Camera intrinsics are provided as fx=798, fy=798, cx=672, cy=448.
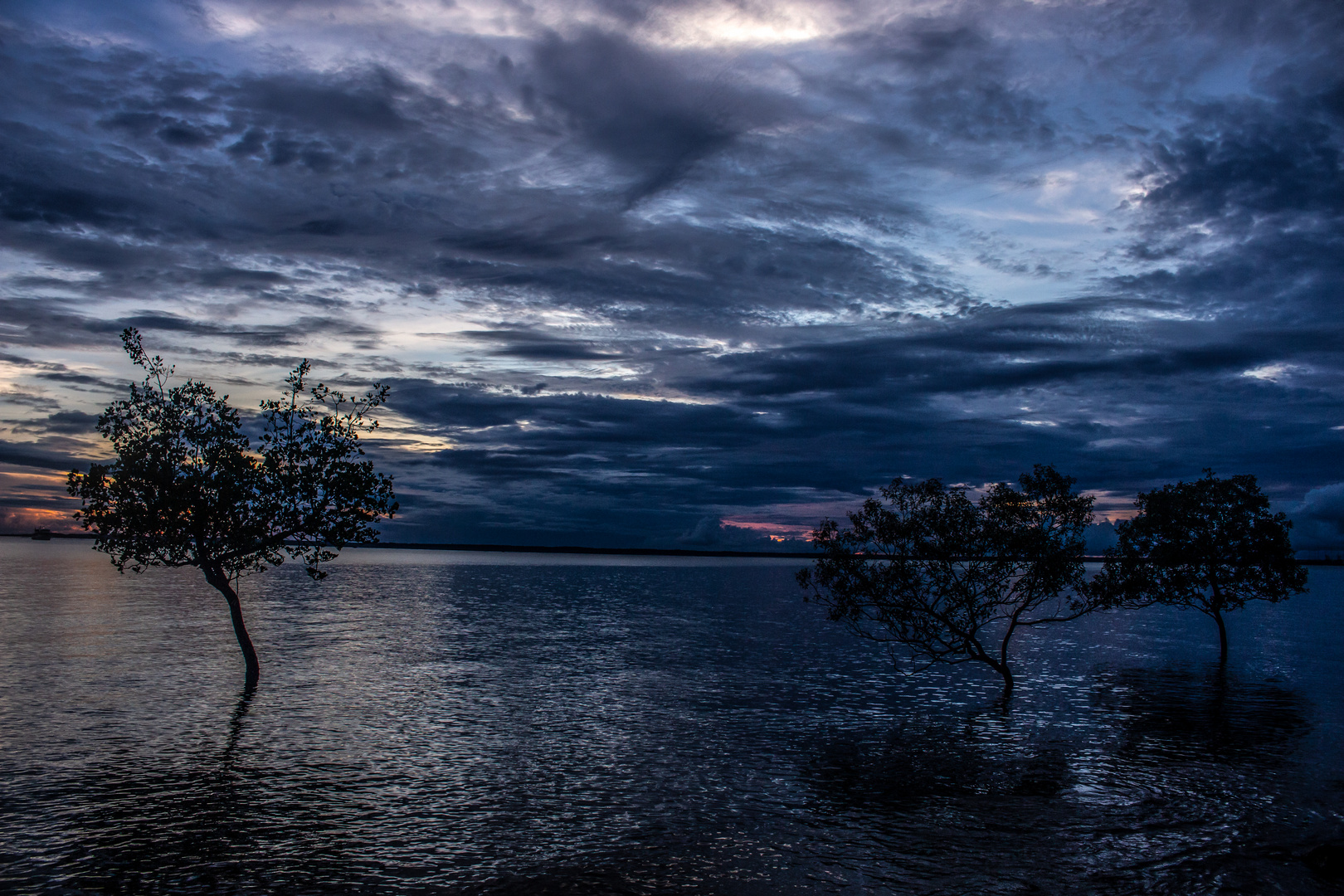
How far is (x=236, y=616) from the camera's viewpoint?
144ft

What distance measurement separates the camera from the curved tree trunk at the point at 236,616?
4153cm

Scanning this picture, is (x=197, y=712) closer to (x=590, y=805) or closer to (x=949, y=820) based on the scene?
(x=590, y=805)

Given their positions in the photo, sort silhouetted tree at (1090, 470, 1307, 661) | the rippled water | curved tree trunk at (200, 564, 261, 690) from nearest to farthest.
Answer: the rippled water, curved tree trunk at (200, 564, 261, 690), silhouetted tree at (1090, 470, 1307, 661)

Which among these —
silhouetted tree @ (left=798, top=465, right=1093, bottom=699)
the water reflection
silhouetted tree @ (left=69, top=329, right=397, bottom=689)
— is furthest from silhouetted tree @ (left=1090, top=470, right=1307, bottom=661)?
silhouetted tree @ (left=69, top=329, right=397, bottom=689)

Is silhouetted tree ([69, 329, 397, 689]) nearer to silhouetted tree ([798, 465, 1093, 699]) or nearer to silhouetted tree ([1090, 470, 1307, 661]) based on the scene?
silhouetted tree ([798, 465, 1093, 699])

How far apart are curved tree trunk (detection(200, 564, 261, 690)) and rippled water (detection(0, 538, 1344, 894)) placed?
63.9 inches

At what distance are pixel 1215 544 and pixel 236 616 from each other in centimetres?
7147

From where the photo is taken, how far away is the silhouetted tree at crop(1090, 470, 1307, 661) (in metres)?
64.3

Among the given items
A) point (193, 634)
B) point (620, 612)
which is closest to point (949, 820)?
point (193, 634)

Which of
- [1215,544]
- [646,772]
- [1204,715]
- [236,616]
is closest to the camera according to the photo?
[646,772]

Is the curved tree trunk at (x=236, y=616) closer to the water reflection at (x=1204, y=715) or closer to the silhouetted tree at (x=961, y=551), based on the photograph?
the silhouetted tree at (x=961, y=551)

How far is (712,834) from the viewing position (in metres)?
26.0

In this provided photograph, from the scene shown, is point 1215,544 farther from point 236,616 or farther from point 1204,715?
point 236,616

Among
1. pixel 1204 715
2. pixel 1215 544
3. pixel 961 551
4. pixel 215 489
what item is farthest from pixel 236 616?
pixel 1215 544
